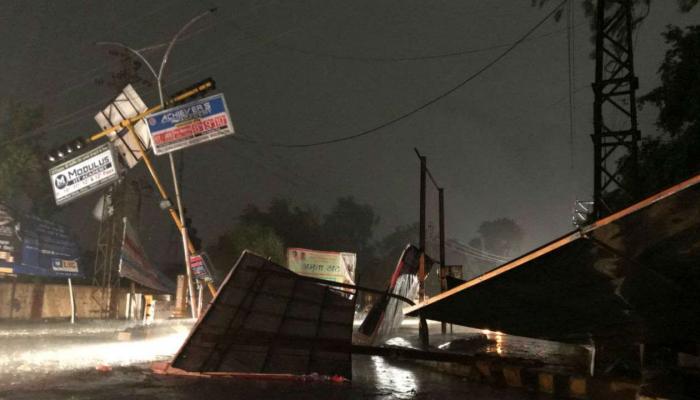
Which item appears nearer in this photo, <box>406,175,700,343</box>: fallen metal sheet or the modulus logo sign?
<box>406,175,700,343</box>: fallen metal sheet

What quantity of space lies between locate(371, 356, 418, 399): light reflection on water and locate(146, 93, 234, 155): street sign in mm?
9637

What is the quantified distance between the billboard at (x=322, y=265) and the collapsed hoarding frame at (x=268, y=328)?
28.1 metres

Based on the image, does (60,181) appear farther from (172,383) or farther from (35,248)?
(172,383)

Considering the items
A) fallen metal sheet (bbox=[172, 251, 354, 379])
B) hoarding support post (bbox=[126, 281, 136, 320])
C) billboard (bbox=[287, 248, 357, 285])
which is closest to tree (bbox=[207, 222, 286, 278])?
billboard (bbox=[287, 248, 357, 285])

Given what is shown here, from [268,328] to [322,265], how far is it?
29.5 metres

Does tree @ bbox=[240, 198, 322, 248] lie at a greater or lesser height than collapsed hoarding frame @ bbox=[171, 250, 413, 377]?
greater

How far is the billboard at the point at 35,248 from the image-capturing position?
23.8 m

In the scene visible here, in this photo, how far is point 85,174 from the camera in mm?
19766

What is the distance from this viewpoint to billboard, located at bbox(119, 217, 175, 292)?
76.2 ft

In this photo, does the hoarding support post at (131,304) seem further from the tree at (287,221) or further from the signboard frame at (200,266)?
the tree at (287,221)

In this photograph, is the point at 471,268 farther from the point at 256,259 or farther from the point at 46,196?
the point at 256,259

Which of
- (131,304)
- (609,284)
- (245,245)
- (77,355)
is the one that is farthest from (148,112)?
(245,245)

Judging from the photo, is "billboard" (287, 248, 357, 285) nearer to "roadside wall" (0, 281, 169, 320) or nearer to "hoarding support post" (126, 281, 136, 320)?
"roadside wall" (0, 281, 169, 320)

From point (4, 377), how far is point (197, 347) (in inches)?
119
